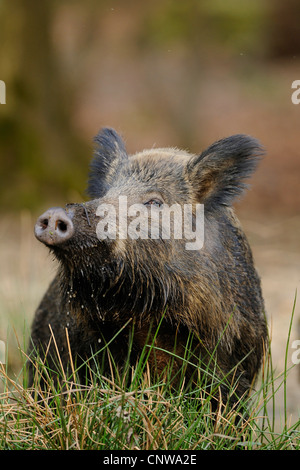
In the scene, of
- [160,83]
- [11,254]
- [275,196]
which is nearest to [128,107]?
[160,83]

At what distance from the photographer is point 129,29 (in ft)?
71.7

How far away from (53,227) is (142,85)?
19.8 m

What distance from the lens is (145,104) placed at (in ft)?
68.6

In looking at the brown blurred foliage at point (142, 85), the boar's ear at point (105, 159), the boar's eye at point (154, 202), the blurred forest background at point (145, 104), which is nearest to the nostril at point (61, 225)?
the boar's eye at point (154, 202)

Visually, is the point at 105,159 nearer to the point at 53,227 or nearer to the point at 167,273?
the point at 167,273

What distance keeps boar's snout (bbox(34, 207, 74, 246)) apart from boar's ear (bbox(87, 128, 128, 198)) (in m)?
1.03

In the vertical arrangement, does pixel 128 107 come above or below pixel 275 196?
above

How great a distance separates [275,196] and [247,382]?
10218mm

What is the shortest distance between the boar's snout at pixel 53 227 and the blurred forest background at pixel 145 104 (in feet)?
6.02

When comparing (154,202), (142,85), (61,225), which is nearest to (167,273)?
(154,202)

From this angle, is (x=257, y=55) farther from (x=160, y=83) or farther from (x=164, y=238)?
(x=164, y=238)

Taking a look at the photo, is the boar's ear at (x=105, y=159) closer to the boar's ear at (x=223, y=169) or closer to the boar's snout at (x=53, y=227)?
the boar's ear at (x=223, y=169)

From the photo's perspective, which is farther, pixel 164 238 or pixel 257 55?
pixel 257 55

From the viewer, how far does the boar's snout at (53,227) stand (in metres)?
3.44
